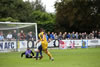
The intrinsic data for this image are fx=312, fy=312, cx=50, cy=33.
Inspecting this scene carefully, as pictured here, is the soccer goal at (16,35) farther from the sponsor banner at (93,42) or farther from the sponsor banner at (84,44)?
the sponsor banner at (93,42)

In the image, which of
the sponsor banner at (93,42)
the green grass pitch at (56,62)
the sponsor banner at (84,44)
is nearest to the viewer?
the green grass pitch at (56,62)

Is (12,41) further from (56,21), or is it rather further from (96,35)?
(56,21)

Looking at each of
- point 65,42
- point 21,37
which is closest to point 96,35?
point 65,42

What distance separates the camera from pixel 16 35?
1227 inches

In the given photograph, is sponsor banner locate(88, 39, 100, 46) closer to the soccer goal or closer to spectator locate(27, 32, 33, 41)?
the soccer goal

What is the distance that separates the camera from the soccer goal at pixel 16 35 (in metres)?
30.0

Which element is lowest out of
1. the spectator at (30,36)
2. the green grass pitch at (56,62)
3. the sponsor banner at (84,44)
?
the green grass pitch at (56,62)

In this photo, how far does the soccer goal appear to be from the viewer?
30.0m

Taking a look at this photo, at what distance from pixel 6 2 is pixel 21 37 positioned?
3346 centimetres

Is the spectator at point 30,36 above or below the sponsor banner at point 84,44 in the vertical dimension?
above

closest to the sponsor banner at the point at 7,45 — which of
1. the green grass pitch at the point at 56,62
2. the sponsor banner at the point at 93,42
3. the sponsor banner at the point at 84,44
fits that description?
the green grass pitch at the point at 56,62

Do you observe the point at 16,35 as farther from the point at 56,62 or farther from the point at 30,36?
the point at 56,62

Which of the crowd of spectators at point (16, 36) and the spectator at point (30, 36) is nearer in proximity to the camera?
the crowd of spectators at point (16, 36)

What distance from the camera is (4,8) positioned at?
6191 cm
